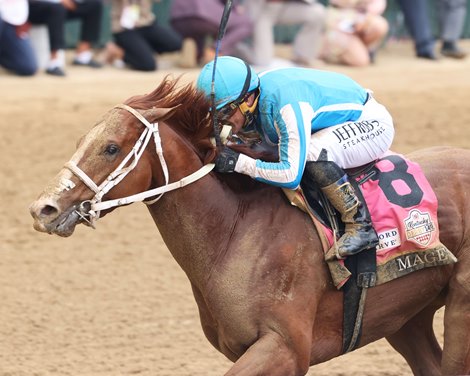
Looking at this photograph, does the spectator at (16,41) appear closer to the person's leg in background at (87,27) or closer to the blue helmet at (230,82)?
the person's leg in background at (87,27)

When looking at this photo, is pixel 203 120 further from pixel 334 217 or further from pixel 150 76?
pixel 150 76

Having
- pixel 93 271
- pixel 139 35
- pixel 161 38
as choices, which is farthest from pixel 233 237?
pixel 161 38

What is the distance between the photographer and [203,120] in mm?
4566

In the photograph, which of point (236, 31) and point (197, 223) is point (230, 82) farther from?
point (236, 31)

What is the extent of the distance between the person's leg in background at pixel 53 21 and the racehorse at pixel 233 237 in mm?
7590

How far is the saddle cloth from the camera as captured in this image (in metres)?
4.68

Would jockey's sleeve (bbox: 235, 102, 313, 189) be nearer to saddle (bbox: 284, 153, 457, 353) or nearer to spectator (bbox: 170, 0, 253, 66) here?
saddle (bbox: 284, 153, 457, 353)

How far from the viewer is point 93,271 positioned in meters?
7.30

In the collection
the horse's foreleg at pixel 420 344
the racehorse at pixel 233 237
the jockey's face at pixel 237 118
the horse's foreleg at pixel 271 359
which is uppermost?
the jockey's face at pixel 237 118

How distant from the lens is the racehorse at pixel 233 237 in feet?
14.3

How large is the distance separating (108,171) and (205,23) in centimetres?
854

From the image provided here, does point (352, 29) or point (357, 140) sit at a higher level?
point (357, 140)

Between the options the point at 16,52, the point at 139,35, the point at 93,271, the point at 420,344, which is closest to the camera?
the point at 420,344

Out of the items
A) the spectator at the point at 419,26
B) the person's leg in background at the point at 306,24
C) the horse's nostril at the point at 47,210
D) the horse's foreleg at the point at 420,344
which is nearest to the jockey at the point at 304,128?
the horse's nostril at the point at 47,210
